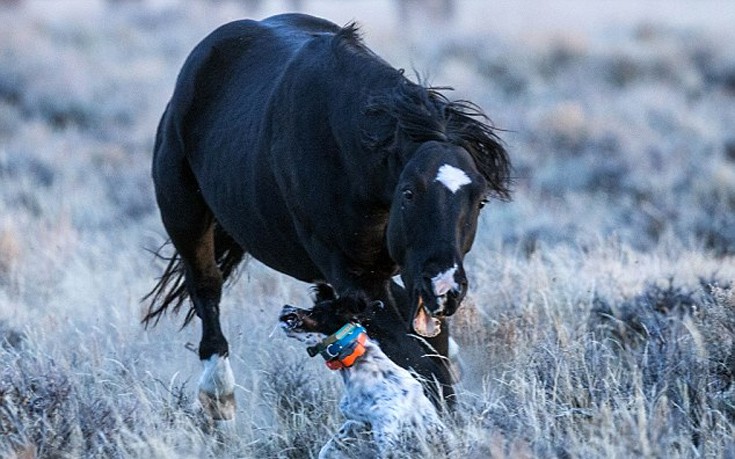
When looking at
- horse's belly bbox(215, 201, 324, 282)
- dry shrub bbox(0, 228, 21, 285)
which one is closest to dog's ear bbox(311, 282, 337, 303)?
horse's belly bbox(215, 201, 324, 282)

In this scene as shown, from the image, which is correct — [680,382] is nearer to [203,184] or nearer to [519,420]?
[519,420]

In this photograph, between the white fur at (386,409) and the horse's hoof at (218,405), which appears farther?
the horse's hoof at (218,405)

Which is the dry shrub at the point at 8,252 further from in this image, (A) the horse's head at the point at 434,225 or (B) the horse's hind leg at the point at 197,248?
(A) the horse's head at the point at 434,225

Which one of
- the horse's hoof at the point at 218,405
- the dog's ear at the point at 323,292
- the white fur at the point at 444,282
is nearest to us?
the white fur at the point at 444,282

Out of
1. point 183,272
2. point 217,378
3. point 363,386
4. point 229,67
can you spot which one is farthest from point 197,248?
point 363,386

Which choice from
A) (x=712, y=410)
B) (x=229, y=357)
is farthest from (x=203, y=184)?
(x=712, y=410)

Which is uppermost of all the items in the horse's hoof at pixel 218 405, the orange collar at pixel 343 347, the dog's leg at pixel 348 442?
the orange collar at pixel 343 347

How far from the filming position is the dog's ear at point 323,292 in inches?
203

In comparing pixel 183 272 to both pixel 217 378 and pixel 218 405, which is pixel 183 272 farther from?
pixel 218 405

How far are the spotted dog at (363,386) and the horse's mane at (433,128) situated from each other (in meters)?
0.63

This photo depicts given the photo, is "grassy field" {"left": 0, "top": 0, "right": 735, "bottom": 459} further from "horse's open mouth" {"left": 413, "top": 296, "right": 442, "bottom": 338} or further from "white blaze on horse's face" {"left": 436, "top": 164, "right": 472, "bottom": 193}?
"white blaze on horse's face" {"left": 436, "top": 164, "right": 472, "bottom": 193}

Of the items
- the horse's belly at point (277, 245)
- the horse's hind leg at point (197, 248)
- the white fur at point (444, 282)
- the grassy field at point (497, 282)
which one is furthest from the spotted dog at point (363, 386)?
the horse's hind leg at point (197, 248)

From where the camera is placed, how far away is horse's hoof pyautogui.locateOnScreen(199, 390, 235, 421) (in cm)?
578

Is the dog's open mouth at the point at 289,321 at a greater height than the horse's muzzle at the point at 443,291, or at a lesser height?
lesser
